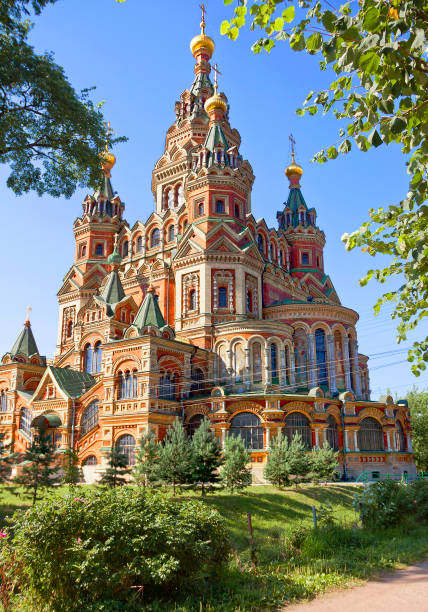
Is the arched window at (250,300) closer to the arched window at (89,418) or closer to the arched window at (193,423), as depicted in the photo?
the arched window at (193,423)

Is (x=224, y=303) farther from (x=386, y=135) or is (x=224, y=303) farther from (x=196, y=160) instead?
(x=386, y=135)

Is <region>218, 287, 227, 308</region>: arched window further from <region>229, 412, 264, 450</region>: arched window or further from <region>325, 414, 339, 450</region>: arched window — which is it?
<region>325, 414, 339, 450</region>: arched window

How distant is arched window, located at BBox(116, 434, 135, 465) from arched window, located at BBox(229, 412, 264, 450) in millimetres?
5278

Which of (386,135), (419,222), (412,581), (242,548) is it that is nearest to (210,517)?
(412,581)

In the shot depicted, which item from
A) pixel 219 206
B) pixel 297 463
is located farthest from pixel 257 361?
pixel 219 206

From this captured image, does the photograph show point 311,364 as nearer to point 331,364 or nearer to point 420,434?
point 331,364

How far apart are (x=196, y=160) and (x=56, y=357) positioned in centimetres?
1964

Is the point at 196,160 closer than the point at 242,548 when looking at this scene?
No

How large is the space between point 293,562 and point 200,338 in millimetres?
21602

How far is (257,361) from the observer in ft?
99.3

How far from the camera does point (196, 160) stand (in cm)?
4150

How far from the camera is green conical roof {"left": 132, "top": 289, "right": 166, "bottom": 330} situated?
29.6 meters

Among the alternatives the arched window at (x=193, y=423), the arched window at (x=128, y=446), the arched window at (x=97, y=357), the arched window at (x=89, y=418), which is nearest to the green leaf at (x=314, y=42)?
the arched window at (x=128, y=446)

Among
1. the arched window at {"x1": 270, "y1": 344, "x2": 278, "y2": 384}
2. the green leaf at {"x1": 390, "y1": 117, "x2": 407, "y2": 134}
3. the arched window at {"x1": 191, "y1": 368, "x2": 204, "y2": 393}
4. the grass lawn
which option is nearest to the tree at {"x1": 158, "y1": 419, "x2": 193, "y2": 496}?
the grass lawn
